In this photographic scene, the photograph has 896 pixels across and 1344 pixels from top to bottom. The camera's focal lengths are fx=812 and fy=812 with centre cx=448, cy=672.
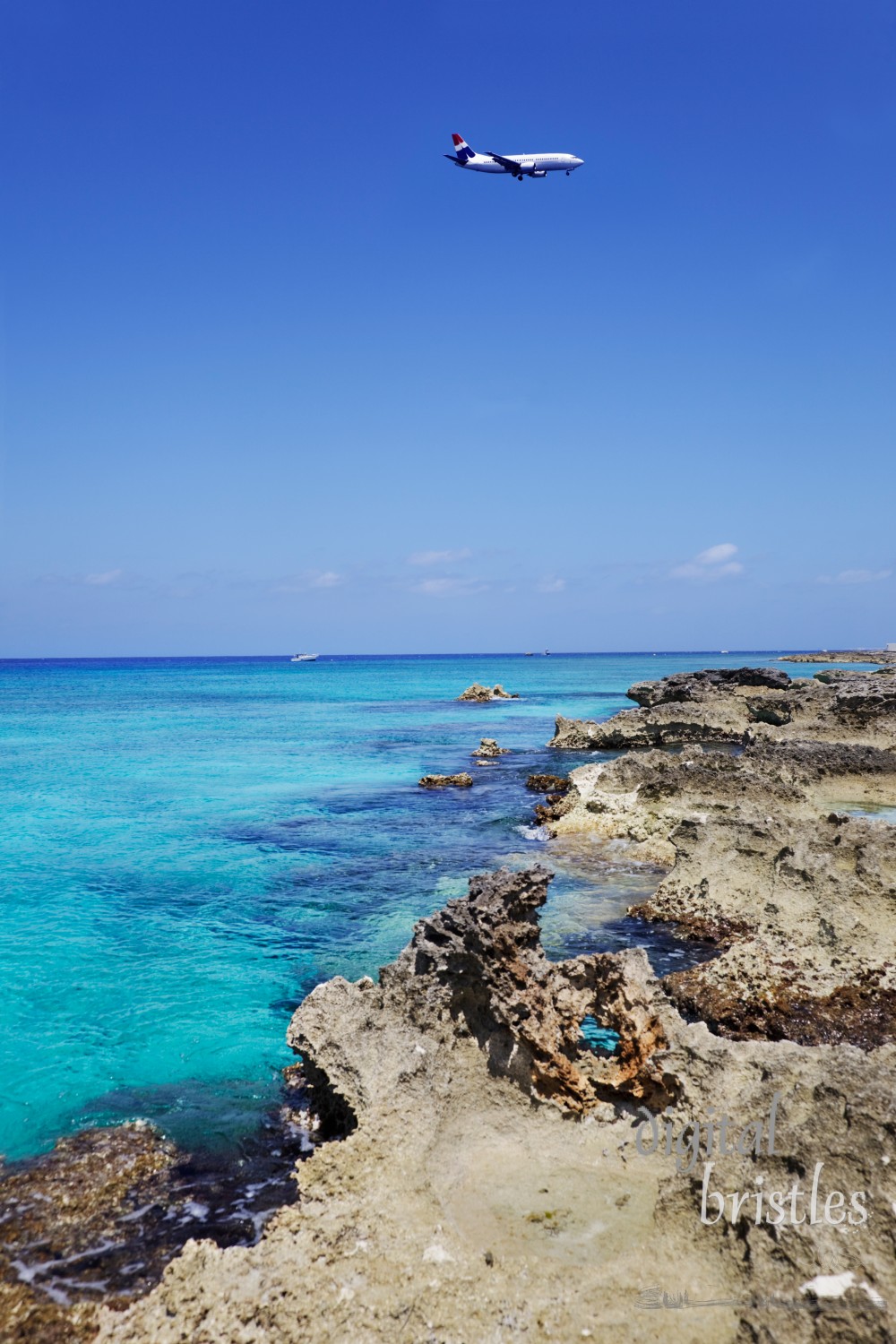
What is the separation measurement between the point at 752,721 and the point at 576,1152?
30.3 m

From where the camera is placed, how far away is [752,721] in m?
33.6

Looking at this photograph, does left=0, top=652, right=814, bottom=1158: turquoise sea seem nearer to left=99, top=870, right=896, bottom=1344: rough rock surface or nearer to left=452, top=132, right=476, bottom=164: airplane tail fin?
left=99, top=870, right=896, bottom=1344: rough rock surface

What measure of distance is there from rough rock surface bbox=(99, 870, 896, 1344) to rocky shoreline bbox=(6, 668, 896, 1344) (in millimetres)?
14

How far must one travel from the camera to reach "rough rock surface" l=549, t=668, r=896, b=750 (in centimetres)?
2725

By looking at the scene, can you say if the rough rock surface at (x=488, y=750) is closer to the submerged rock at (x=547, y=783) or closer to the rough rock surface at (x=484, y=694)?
the submerged rock at (x=547, y=783)

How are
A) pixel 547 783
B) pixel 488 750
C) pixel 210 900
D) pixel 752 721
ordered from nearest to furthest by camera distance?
pixel 210 900 < pixel 547 783 < pixel 488 750 < pixel 752 721

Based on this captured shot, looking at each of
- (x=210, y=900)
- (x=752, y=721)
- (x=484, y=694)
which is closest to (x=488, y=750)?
(x=752, y=721)

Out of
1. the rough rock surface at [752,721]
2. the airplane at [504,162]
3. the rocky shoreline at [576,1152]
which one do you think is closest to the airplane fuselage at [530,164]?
the airplane at [504,162]

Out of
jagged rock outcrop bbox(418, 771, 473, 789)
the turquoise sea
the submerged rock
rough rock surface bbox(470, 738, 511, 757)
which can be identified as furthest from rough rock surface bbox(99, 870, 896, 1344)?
rough rock surface bbox(470, 738, 511, 757)

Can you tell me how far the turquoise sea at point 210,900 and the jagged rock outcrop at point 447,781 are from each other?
1.64 feet

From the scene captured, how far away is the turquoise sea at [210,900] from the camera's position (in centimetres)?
854

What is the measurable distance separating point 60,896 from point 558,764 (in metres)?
18.3

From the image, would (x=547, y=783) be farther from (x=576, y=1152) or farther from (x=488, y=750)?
(x=576, y=1152)

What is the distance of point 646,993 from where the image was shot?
7062 mm
